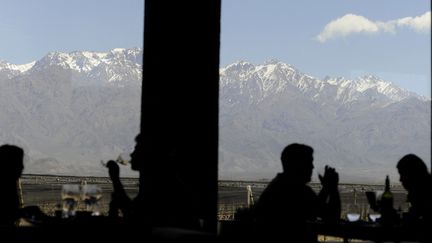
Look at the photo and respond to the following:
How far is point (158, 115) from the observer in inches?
164

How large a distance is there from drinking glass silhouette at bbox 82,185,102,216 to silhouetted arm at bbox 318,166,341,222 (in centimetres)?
132

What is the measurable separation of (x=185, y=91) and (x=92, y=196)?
2.72 ft

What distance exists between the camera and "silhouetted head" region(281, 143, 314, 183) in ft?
12.3

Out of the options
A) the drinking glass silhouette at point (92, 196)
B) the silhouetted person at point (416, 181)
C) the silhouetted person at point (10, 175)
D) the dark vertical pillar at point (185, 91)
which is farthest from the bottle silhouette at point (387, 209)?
the silhouetted person at point (10, 175)

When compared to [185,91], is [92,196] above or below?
below

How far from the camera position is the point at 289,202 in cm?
364

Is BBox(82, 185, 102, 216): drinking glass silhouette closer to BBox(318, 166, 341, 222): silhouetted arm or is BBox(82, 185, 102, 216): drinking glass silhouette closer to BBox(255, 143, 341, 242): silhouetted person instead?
BBox(255, 143, 341, 242): silhouetted person

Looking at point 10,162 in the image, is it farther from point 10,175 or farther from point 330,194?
point 330,194

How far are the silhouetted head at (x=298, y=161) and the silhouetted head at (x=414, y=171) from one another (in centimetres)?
58

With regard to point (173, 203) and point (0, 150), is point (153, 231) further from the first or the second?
point (0, 150)

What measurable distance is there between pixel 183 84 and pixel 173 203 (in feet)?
2.43

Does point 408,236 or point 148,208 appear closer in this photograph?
point 408,236

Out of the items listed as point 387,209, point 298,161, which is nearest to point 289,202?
point 298,161

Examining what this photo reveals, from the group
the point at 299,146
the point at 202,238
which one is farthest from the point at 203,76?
the point at 202,238
